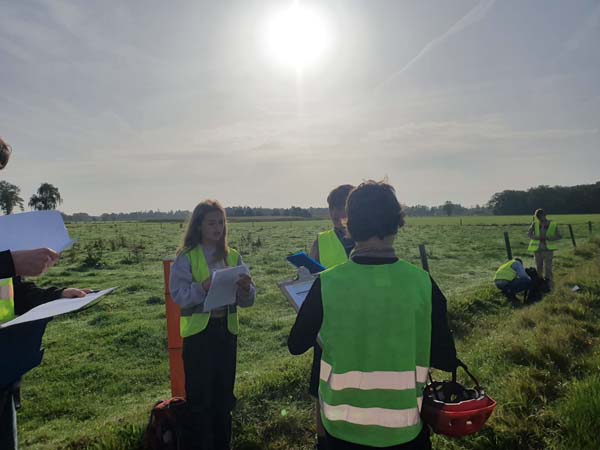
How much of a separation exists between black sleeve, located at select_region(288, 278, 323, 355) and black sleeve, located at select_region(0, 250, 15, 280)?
1.41m

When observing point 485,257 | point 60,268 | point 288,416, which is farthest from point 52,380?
point 485,257

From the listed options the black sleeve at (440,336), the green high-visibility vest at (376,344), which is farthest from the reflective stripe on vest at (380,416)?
the black sleeve at (440,336)

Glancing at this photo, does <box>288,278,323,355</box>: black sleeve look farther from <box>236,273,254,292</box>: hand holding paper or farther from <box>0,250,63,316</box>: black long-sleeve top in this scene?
<box>0,250,63,316</box>: black long-sleeve top

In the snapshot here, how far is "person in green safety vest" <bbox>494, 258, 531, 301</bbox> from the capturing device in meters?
9.98

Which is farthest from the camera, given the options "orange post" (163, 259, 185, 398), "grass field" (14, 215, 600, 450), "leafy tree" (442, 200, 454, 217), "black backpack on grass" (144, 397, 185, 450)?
"leafy tree" (442, 200, 454, 217)

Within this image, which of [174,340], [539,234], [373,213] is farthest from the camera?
[539,234]

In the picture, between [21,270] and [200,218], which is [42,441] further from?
[21,270]

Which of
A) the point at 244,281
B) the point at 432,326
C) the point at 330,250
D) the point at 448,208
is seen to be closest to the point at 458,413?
the point at 432,326

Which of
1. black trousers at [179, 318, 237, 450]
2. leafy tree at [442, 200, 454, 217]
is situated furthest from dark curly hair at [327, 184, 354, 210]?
leafy tree at [442, 200, 454, 217]

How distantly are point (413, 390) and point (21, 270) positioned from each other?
201cm

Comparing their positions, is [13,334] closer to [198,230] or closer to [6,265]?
[6,265]

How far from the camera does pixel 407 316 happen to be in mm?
2090

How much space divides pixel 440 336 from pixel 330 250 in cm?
182

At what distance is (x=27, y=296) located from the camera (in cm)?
250
